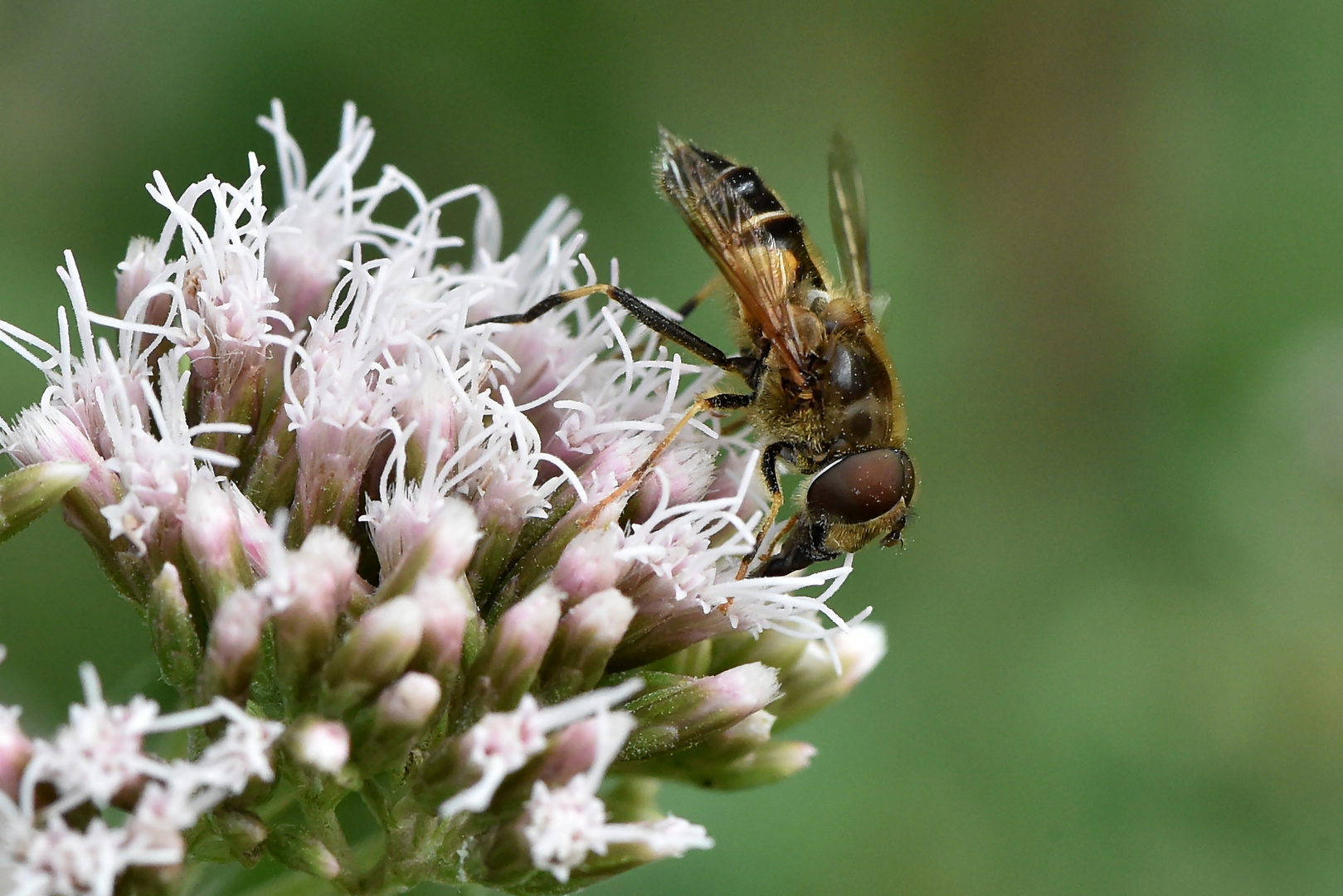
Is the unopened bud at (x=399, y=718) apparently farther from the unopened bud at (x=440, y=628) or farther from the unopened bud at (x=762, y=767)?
the unopened bud at (x=762, y=767)

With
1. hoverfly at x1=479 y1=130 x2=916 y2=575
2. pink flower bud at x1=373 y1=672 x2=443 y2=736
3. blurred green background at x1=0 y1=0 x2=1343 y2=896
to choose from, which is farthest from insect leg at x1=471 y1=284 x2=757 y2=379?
blurred green background at x1=0 y1=0 x2=1343 y2=896

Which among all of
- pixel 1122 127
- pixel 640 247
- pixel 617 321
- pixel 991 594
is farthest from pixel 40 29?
pixel 1122 127

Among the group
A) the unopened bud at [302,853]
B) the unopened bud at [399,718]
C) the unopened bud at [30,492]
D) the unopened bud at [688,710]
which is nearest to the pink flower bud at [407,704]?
the unopened bud at [399,718]

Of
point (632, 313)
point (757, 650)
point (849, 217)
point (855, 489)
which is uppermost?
point (849, 217)

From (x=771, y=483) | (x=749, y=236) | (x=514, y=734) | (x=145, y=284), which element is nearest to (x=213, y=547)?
(x=514, y=734)

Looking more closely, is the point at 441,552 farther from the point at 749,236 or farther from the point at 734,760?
the point at 749,236

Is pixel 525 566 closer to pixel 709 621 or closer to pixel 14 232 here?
pixel 709 621

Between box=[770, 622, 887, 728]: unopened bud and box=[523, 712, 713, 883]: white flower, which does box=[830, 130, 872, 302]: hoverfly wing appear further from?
box=[523, 712, 713, 883]: white flower

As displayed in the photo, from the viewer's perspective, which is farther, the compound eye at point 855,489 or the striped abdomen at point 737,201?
the striped abdomen at point 737,201
